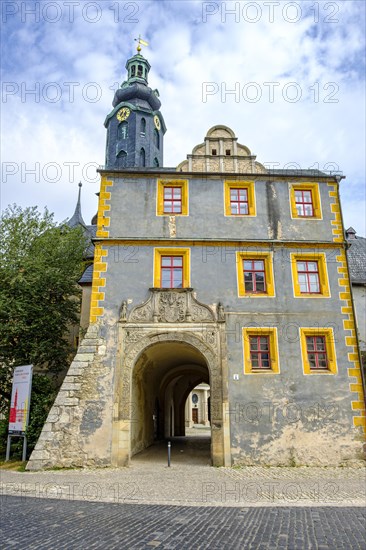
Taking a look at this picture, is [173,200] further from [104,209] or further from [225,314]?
[225,314]

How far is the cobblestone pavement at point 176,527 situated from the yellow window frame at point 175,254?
27.3ft

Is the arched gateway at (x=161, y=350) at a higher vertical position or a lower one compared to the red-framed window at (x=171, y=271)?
lower

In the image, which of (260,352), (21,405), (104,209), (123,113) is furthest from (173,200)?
(123,113)

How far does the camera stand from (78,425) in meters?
13.8

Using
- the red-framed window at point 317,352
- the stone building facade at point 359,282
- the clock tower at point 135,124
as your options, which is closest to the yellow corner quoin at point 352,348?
the red-framed window at point 317,352

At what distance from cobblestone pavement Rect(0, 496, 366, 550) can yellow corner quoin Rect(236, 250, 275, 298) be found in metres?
8.24

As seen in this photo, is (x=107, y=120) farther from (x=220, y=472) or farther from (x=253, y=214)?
(x=220, y=472)

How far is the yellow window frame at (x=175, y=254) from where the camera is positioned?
15.7 metres

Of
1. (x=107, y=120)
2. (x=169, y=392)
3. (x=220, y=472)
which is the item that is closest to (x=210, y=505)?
(x=220, y=472)

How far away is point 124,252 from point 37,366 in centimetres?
689

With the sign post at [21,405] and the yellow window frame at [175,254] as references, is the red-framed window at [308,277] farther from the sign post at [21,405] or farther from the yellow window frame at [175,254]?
the sign post at [21,405]

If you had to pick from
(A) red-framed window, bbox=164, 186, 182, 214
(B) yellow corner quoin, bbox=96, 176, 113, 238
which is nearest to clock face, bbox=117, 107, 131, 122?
(B) yellow corner quoin, bbox=96, 176, 113, 238

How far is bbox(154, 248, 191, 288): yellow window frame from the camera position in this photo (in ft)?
51.6

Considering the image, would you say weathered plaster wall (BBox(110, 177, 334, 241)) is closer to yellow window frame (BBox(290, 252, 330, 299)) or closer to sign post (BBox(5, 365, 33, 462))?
yellow window frame (BBox(290, 252, 330, 299))
